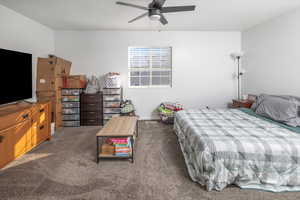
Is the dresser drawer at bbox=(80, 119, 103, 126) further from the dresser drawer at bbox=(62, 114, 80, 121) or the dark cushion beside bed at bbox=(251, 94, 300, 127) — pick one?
the dark cushion beside bed at bbox=(251, 94, 300, 127)

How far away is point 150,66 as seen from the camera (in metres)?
4.71

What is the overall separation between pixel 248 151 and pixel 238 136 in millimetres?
239

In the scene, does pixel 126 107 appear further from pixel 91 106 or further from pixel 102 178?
pixel 102 178

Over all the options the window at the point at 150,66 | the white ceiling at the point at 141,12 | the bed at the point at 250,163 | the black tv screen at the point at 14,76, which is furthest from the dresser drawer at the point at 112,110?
the bed at the point at 250,163

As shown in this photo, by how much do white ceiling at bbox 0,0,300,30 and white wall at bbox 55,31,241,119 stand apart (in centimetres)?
29

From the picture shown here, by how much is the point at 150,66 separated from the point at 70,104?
243 centimetres

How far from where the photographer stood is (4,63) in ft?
8.17

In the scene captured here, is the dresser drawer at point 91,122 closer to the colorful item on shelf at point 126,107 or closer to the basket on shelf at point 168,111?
the colorful item on shelf at point 126,107

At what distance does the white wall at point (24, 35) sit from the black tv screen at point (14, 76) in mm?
442

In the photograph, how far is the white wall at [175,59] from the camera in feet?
14.7

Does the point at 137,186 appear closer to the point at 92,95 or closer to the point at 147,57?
the point at 92,95

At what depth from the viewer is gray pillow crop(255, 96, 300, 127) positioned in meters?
2.38

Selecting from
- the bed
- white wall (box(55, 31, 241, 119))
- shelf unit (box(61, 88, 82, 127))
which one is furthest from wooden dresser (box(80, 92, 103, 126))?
the bed

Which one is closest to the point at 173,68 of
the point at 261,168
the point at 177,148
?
the point at 177,148
